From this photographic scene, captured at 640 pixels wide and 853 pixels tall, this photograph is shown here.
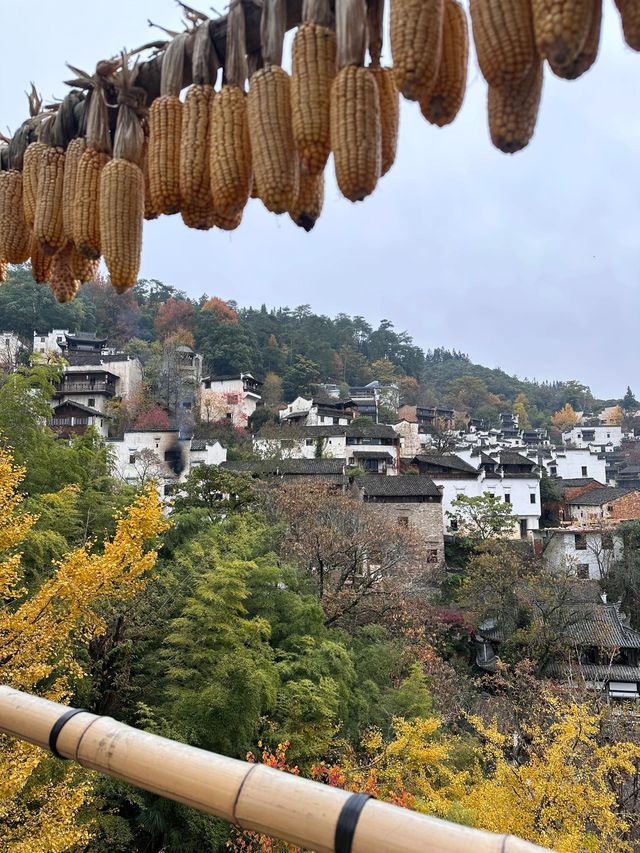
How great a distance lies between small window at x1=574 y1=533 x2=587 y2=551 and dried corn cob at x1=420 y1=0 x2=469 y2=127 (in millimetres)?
28153

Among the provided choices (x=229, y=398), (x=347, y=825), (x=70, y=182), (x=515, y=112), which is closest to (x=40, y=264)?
(x=70, y=182)

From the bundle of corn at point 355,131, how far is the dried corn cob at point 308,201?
208 mm

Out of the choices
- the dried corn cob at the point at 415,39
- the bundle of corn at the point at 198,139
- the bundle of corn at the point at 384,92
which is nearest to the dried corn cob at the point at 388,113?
the bundle of corn at the point at 384,92

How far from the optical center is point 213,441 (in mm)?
29422

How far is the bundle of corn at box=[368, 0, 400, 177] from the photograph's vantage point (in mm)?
1385

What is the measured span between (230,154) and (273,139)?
0.50 ft

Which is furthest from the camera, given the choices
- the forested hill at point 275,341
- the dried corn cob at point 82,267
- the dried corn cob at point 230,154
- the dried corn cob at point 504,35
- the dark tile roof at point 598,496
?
the forested hill at point 275,341

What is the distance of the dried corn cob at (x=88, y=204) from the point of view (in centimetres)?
169

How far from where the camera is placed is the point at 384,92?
4.60 feet

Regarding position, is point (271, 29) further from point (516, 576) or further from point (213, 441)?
point (213, 441)

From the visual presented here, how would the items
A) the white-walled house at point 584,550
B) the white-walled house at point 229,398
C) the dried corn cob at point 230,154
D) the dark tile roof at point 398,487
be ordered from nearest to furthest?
the dried corn cob at point 230,154
the white-walled house at point 584,550
the dark tile roof at point 398,487
the white-walled house at point 229,398

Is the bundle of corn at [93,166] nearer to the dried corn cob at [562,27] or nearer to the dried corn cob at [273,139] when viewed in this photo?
the dried corn cob at [273,139]

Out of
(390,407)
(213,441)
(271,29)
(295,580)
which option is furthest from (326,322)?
(271,29)

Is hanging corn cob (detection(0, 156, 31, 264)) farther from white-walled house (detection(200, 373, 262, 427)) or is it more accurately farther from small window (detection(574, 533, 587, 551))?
white-walled house (detection(200, 373, 262, 427))
